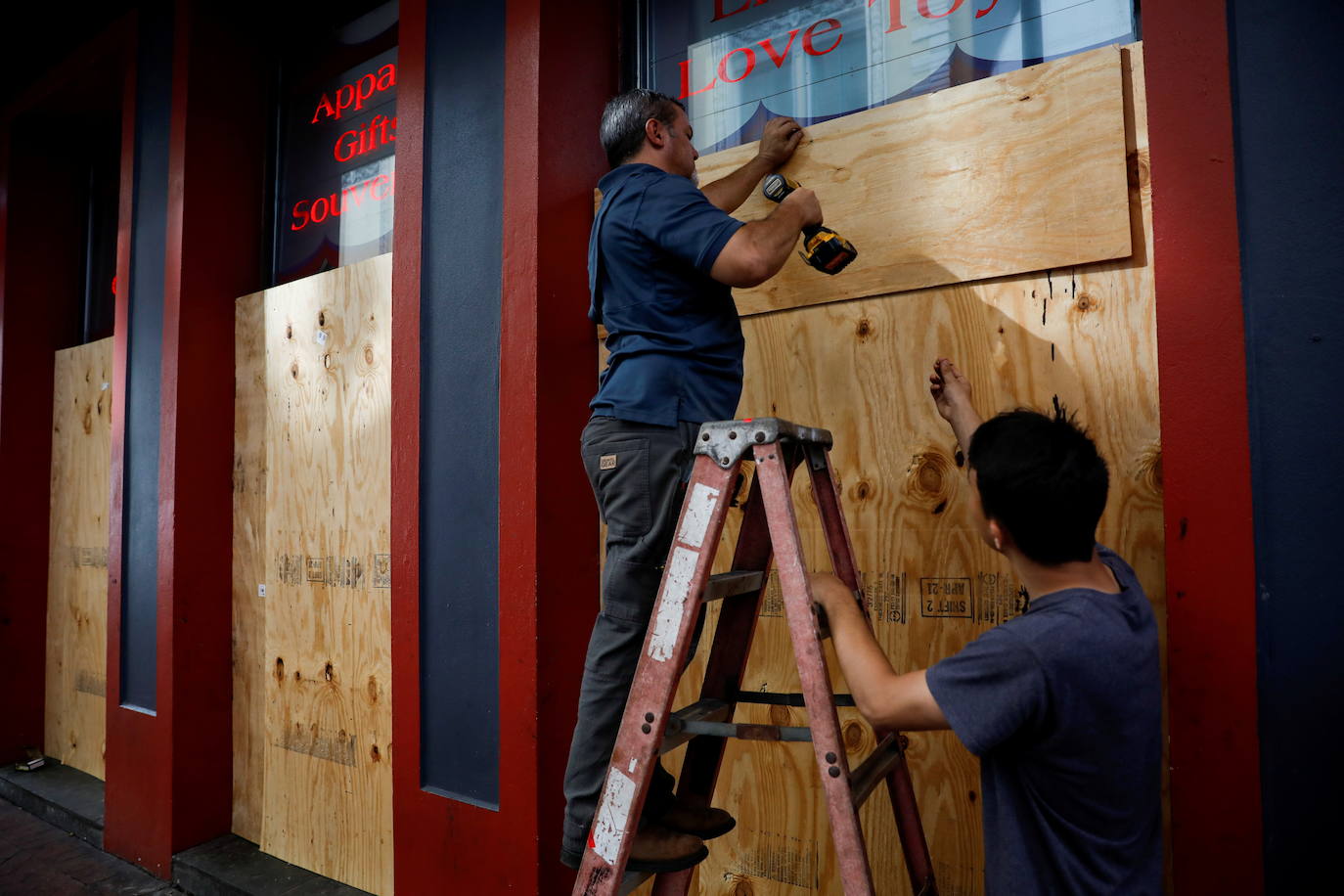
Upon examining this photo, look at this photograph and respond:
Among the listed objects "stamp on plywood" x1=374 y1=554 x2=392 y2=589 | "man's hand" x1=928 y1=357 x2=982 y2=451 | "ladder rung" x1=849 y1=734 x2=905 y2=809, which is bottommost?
"ladder rung" x1=849 y1=734 x2=905 y2=809

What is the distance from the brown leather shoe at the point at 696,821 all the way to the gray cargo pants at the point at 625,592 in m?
0.02

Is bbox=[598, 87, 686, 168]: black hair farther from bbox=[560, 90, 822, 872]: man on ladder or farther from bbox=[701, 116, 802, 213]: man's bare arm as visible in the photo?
bbox=[701, 116, 802, 213]: man's bare arm

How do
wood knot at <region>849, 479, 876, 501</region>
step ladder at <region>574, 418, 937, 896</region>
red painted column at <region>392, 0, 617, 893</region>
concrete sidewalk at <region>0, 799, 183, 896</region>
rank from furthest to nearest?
concrete sidewalk at <region>0, 799, 183, 896</region> < red painted column at <region>392, 0, 617, 893</region> < wood knot at <region>849, 479, 876, 501</region> < step ladder at <region>574, 418, 937, 896</region>

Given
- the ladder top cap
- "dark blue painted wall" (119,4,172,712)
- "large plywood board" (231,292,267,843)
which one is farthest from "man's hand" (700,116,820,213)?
"dark blue painted wall" (119,4,172,712)

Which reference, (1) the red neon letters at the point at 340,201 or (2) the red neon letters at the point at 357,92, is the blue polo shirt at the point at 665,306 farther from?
(2) the red neon letters at the point at 357,92

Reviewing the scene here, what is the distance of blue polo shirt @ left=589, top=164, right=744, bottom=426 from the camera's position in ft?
5.20

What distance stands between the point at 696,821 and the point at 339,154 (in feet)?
10.7

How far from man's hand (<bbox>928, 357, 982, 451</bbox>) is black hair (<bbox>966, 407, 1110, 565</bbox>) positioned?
51 centimetres

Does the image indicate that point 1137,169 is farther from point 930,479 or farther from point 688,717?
point 688,717

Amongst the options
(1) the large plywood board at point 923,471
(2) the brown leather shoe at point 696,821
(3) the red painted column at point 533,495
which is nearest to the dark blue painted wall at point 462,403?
(3) the red painted column at point 533,495

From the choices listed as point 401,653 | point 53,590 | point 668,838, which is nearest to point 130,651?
point 53,590

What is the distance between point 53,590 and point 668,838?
16.3 feet

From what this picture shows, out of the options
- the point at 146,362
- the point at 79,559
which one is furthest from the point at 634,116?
the point at 79,559

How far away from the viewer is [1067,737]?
1.12 m
